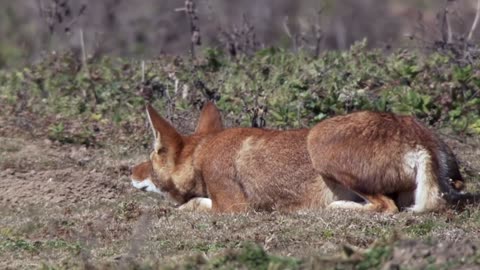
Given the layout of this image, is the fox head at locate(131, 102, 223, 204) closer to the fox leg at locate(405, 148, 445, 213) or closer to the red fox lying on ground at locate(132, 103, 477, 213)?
the red fox lying on ground at locate(132, 103, 477, 213)

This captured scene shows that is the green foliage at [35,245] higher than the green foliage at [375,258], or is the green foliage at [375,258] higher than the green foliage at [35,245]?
the green foliage at [375,258]

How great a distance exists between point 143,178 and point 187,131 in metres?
1.69

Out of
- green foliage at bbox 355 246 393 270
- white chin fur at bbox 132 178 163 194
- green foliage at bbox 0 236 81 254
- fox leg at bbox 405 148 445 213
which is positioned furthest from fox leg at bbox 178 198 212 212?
green foliage at bbox 355 246 393 270

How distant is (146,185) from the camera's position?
33.4ft

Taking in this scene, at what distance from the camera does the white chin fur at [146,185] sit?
10125mm

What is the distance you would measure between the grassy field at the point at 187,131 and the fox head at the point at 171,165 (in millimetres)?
188

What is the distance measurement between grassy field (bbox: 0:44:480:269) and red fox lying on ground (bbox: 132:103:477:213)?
0.24 m

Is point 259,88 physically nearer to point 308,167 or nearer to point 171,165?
point 171,165

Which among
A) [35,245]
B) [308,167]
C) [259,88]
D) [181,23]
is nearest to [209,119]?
[308,167]

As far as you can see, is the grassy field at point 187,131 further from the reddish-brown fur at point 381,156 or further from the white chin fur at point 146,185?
the reddish-brown fur at point 381,156

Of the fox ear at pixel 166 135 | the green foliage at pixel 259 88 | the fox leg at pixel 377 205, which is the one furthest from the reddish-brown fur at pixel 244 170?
the green foliage at pixel 259 88

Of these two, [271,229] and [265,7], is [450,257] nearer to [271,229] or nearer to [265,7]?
[271,229]

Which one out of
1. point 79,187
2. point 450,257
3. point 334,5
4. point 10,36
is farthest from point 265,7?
point 450,257

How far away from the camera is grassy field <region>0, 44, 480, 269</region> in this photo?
7.65 m
